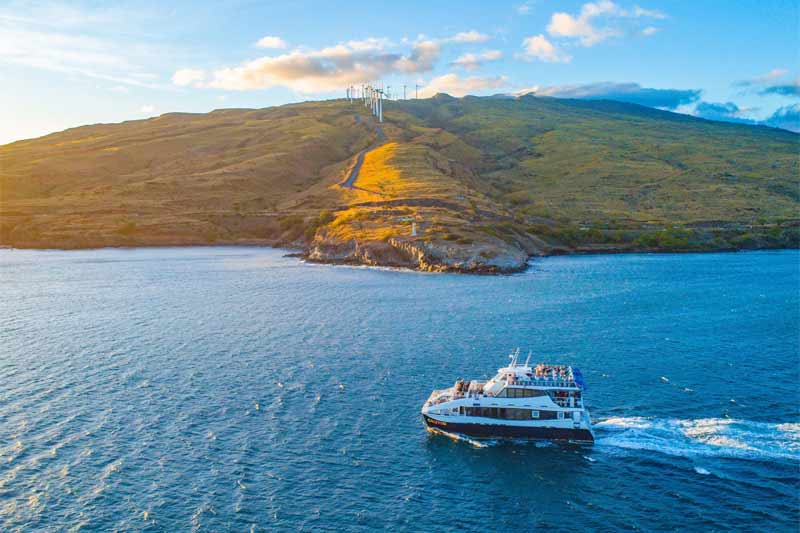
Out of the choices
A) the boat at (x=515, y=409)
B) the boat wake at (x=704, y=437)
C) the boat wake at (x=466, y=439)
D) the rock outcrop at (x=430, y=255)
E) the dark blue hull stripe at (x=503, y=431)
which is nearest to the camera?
the boat wake at (x=704, y=437)

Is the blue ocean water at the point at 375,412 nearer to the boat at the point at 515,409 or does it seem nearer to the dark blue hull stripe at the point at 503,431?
the dark blue hull stripe at the point at 503,431

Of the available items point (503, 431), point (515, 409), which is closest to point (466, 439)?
point (503, 431)

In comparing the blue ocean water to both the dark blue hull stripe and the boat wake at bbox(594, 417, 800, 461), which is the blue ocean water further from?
the dark blue hull stripe

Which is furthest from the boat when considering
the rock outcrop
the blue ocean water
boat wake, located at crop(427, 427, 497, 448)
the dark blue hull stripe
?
the rock outcrop

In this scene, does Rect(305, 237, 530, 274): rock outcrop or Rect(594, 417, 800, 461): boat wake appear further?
Rect(305, 237, 530, 274): rock outcrop

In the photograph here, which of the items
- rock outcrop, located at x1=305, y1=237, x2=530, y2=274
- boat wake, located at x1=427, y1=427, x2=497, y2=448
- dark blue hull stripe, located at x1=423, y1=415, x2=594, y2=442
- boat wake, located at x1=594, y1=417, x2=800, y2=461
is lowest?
boat wake, located at x1=427, y1=427, x2=497, y2=448

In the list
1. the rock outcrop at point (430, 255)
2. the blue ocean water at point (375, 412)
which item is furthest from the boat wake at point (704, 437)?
the rock outcrop at point (430, 255)

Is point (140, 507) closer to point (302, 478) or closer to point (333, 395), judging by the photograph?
point (302, 478)
